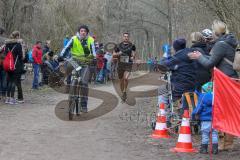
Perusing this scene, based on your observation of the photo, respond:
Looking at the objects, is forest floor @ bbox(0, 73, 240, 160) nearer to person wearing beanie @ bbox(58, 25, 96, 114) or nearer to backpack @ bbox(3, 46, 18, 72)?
person wearing beanie @ bbox(58, 25, 96, 114)

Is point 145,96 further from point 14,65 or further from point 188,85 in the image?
point 188,85

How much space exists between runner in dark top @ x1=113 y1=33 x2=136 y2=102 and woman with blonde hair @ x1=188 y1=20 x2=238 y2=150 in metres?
7.41

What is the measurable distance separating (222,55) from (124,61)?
306 inches

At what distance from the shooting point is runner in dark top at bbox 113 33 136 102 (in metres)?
15.7

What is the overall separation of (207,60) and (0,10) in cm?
1608

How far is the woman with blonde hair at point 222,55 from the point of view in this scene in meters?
8.06

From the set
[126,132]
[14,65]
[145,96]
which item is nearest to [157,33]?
[145,96]

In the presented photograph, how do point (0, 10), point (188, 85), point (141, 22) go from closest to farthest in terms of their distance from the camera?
point (188, 85), point (0, 10), point (141, 22)

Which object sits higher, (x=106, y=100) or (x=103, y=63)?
(x=103, y=63)

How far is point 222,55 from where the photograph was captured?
318 inches

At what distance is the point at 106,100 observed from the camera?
16.3 meters

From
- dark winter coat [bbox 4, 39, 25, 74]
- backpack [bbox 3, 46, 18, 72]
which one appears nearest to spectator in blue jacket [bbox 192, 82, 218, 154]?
backpack [bbox 3, 46, 18, 72]

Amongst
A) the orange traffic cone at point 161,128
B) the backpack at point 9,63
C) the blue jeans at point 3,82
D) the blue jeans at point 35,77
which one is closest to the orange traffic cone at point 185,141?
the orange traffic cone at point 161,128

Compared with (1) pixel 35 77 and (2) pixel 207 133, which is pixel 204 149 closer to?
(2) pixel 207 133
